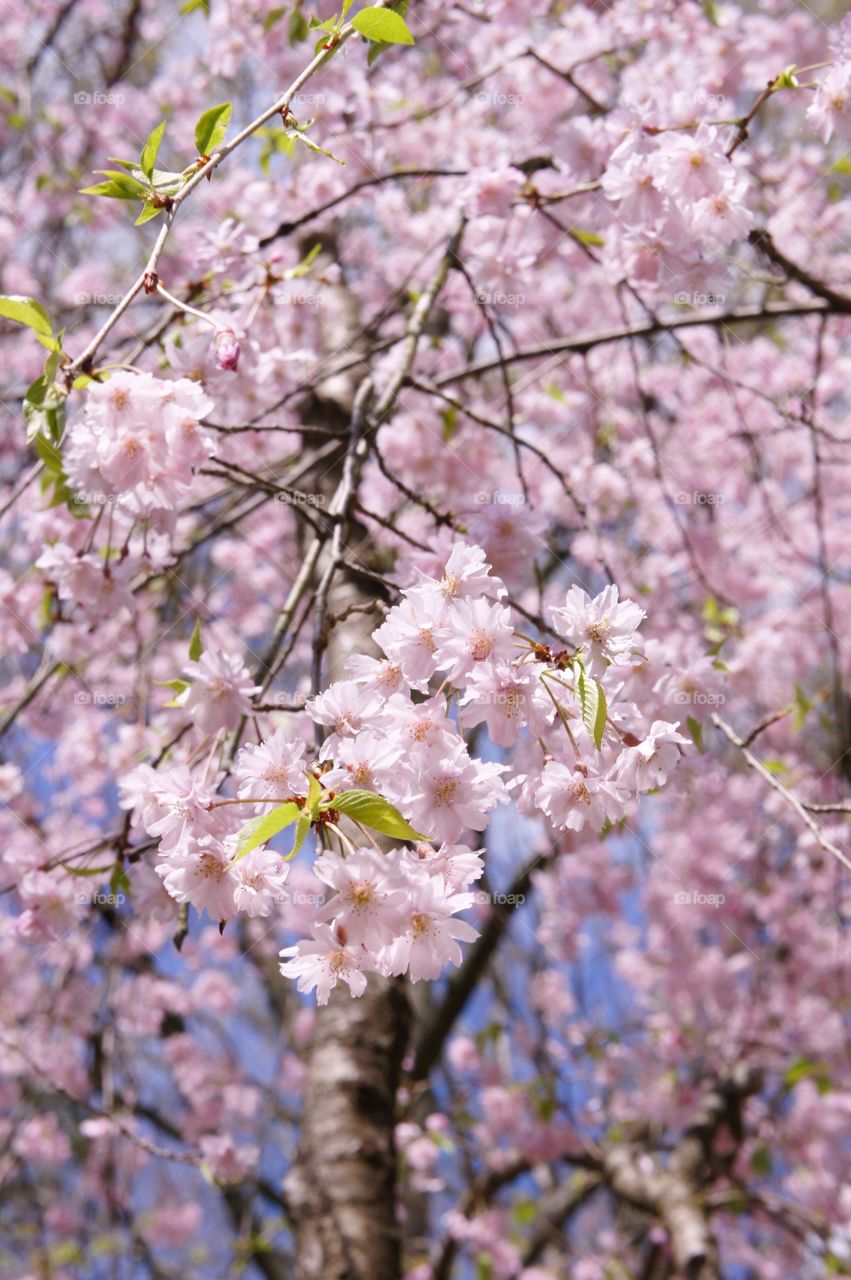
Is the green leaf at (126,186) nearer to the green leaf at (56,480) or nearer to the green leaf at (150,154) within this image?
the green leaf at (150,154)

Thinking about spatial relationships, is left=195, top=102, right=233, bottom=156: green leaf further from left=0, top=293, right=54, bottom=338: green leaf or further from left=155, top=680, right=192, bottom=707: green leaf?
left=155, top=680, right=192, bottom=707: green leaf

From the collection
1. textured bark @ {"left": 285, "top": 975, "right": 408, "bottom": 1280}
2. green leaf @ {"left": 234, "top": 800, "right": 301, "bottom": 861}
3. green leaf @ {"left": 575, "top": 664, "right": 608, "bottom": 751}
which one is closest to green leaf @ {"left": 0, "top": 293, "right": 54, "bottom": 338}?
green leaf @ {"left": 234, "top": 800, "right": 301, "bottom": 861}

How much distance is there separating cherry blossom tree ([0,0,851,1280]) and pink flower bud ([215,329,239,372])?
30 mm

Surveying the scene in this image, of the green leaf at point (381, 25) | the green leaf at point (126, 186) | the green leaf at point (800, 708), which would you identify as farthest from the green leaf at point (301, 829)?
the green leaf at point (800, 708)

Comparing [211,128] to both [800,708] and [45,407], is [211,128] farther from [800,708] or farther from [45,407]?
[800,708]

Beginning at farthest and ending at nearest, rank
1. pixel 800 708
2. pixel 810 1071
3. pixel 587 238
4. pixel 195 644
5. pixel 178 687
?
pixel 810 1071
pixel 800 708
pixel 587 238
pixel 195 644
pixel 178 687

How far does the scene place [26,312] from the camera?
46.6 inches

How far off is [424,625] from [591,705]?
20 cm

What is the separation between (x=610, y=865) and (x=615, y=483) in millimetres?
2627

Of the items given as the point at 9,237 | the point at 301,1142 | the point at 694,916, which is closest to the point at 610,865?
the point at 694,916

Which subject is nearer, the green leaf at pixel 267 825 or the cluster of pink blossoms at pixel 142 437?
the green leaf at pixel 267 825

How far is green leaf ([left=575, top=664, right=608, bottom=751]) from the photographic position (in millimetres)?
1007

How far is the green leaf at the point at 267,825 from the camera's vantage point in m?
0.91

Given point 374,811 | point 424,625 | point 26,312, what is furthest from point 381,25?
point 374,811
